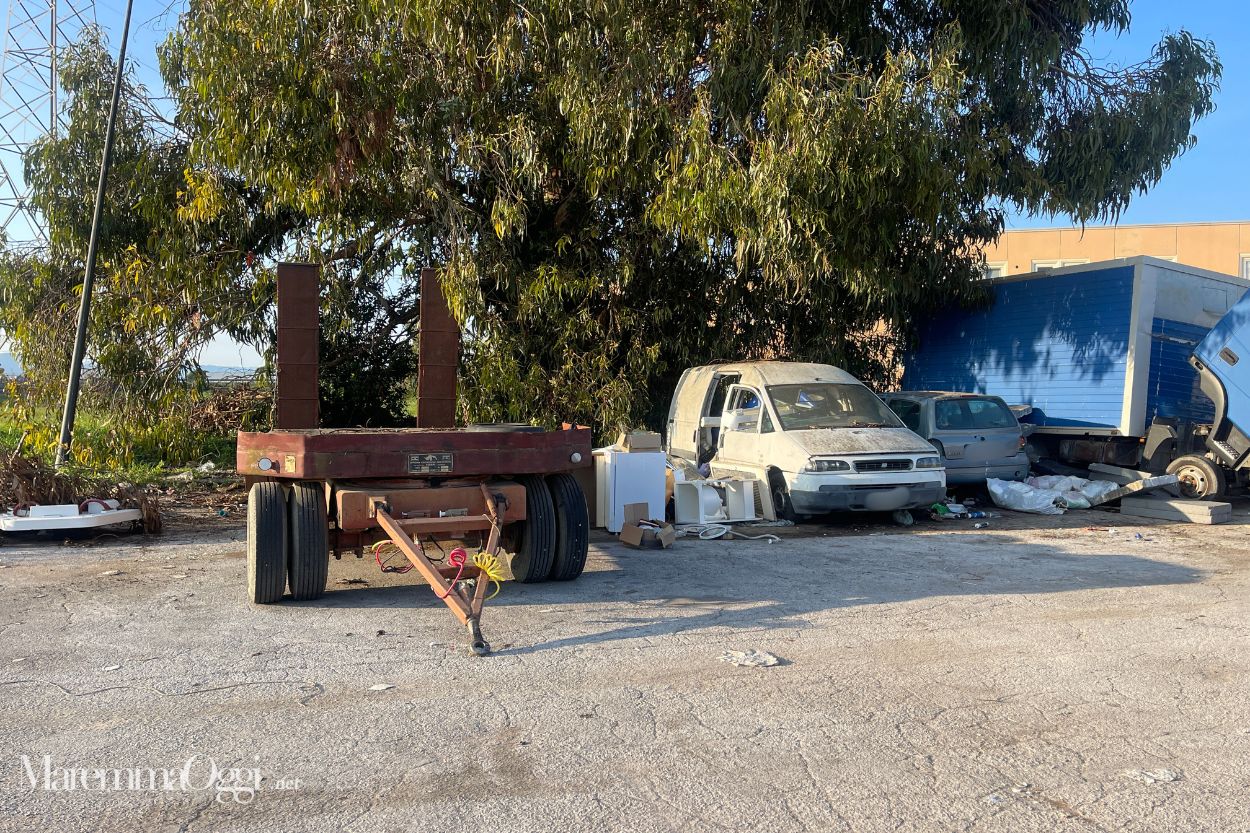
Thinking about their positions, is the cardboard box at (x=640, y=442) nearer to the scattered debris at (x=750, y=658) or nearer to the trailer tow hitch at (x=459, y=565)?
the trailer tow hitch at (x=459, y=565)

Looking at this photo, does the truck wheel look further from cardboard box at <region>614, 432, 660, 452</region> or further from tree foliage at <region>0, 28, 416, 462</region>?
tree foliage at <region>0, 28, 416, 462</region>

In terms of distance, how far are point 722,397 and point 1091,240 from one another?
28.4 meters

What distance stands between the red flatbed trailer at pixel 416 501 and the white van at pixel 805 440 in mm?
4177

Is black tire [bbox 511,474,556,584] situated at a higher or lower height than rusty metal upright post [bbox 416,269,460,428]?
lower

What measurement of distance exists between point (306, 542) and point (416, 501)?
774 mm

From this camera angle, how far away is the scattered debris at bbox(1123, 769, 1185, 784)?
3.95 meters

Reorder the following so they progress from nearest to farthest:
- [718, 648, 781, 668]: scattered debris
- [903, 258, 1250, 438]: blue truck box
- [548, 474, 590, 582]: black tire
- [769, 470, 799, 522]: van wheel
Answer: [718, 648, 781, 668]: scattered debris
[548, 474, 590, 582]: black tire
[769, 470, 799, 522]: van wheel
[903, 258, 1250, 438]: blue truck box

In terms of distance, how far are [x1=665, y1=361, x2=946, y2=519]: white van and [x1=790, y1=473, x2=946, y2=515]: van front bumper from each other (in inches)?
0.4

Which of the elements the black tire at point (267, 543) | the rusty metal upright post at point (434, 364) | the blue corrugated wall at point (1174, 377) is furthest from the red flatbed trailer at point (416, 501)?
the blue corrugated wall at point (1174, 377)

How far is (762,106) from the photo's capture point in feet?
42.1

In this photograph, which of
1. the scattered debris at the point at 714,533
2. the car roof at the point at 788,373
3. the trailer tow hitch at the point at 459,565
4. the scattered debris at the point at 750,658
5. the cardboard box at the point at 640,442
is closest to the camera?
the scattered debris at the point at 750,658

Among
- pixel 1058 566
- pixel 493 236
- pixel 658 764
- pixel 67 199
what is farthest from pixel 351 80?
pixel 658 764

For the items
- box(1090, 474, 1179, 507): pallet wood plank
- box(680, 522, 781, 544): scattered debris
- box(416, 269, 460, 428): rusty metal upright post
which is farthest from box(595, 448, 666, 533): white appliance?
box(1090, 474, 1179, 507): pallet wood plank

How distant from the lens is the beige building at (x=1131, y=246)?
34531mm
